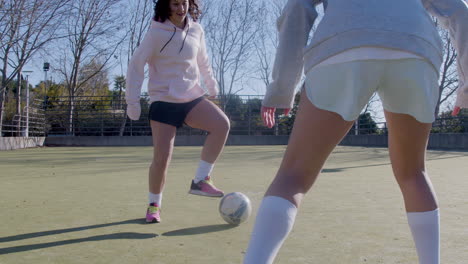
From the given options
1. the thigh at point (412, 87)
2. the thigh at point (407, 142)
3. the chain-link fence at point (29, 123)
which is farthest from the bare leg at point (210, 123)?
the chain-link fence at point (29, 123)

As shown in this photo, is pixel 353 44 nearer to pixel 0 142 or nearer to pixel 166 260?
pixel 166 260

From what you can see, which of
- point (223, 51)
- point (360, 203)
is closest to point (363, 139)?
point (223, 51)

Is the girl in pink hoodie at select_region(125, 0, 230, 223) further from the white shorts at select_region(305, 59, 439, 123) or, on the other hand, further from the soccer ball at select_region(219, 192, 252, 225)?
the white shorts at select_region(305, 59, 439, 123)

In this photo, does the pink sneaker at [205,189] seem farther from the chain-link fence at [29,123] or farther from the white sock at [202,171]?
the chain-link fence at [29,123]

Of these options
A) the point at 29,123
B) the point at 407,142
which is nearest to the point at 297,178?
the point at 407,142

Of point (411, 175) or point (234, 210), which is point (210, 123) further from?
point (411, 175)

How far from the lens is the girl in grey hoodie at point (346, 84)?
1.40m

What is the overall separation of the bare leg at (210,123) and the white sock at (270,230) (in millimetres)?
1778

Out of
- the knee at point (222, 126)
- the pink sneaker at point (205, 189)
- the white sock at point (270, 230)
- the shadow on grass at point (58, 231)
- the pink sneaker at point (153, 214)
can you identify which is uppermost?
the knee at point (222, 126)

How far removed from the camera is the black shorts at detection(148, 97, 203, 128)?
302 centimetres

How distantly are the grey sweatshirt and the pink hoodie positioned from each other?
4.95 ft

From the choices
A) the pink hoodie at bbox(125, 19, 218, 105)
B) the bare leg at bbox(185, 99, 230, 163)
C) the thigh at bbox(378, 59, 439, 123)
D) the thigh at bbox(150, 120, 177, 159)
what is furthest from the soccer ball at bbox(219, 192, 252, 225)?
the thigh at bbox(378, 59, 439, 123)

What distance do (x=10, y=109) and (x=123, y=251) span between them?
2313 centimetres

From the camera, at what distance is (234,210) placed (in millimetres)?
2904
